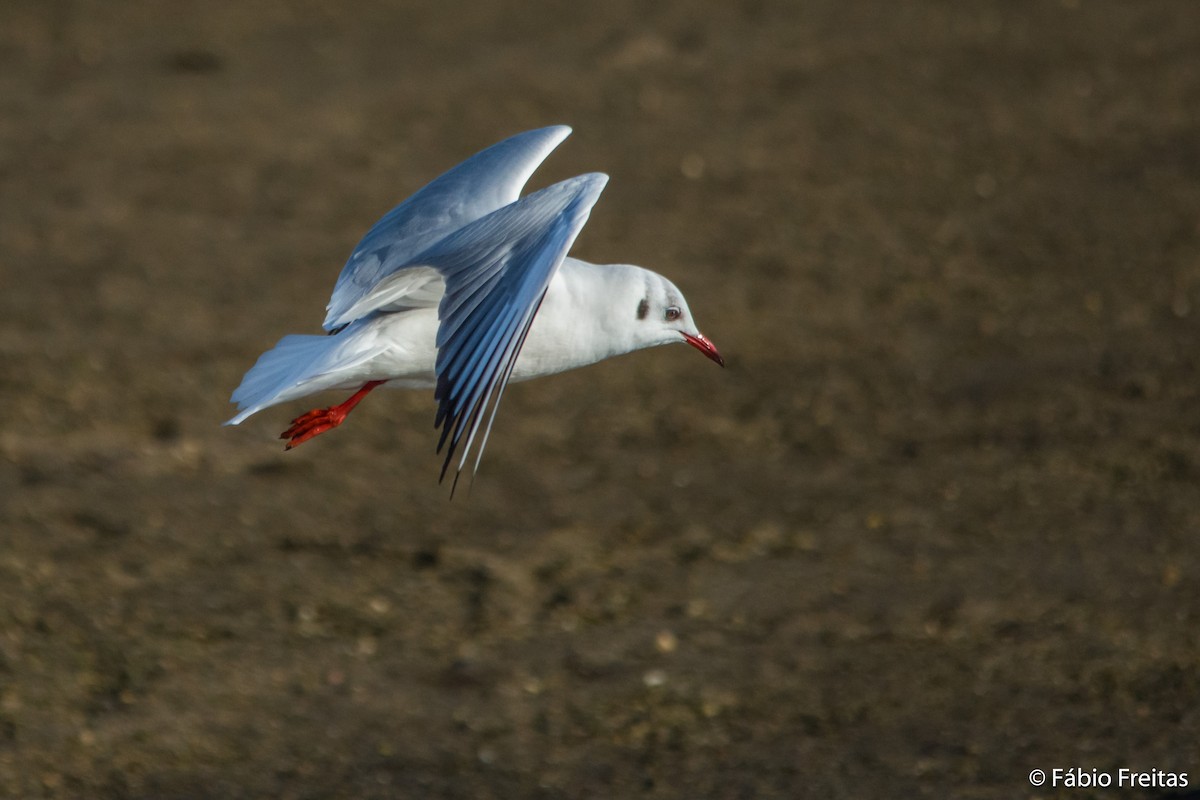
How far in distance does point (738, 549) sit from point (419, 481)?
1.45 metres

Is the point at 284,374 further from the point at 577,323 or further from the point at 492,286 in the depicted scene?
the point at 577,323

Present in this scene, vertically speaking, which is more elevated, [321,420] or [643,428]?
[643,428]

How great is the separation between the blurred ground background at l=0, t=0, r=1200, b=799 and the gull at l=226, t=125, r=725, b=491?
5.52ft

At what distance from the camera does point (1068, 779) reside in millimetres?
5750

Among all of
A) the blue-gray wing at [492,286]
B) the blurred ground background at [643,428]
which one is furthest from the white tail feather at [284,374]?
the blurred ground background at [643,428]

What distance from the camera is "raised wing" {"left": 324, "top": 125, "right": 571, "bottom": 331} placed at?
4.66m

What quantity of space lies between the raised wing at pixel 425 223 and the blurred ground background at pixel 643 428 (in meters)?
1.79

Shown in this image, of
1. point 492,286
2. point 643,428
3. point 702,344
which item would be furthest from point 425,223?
point 643,428

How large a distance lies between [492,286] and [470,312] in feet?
0.30

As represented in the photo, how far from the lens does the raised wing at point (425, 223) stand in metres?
4.66

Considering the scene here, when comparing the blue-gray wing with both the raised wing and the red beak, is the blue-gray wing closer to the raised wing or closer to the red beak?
the raised wing

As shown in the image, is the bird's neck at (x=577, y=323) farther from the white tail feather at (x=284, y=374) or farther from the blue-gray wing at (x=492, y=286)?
the white tail feather at (x=284, y=374)

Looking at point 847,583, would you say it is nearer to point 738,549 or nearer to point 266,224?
point 738,549

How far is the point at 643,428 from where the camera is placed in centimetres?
794
